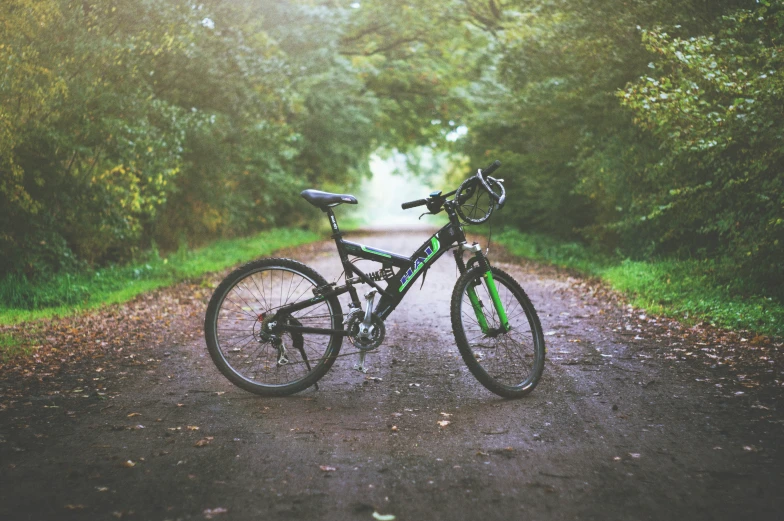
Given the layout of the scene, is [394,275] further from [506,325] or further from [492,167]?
[492,167]

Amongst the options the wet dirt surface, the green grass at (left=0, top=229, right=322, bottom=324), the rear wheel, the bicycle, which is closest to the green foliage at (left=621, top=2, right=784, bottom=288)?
the wet dirt surface

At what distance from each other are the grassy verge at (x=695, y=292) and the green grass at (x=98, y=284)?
6697mm

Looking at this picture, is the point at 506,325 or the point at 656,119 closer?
the point at 506,325

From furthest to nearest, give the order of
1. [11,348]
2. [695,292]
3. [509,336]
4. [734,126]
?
[695,292] → [734,126] → [11,348] → [509,336]

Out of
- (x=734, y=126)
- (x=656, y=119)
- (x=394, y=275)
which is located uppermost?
(x=656, y=119)

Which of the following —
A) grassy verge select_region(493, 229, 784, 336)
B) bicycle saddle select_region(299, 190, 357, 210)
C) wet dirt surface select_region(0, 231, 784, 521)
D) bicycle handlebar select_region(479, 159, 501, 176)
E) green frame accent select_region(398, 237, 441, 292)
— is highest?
bicycle handlebar select_region(479, 159, 501, 176)

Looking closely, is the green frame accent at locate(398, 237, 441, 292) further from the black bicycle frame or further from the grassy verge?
the grassy verge

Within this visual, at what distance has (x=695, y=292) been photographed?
26.2 ft

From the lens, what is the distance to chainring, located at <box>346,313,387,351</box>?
4402mm

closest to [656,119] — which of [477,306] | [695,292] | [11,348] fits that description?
[695,292]

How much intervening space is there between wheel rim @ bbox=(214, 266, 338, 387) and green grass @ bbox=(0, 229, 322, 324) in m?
2.59

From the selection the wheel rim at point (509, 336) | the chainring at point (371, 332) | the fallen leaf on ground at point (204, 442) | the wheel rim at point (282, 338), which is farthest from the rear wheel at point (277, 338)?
the wheel rim at point (509, 336)

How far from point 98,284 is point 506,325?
695 cm

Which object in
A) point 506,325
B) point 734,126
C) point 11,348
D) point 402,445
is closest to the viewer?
point 402,445
